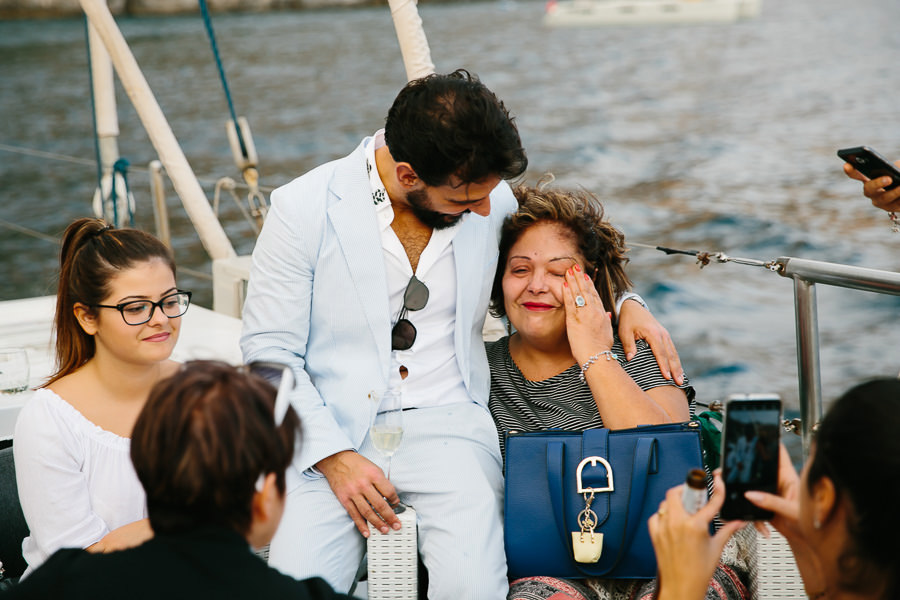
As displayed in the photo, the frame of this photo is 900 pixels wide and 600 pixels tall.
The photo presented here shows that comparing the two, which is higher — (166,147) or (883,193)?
→ (166,147)

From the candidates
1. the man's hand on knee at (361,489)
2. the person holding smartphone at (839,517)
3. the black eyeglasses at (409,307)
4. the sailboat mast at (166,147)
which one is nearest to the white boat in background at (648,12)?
the sailboat mast at (166,147)

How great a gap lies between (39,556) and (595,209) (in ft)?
5.81

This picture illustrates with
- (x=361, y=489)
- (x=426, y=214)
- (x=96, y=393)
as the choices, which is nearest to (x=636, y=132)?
(x=426, y=214)

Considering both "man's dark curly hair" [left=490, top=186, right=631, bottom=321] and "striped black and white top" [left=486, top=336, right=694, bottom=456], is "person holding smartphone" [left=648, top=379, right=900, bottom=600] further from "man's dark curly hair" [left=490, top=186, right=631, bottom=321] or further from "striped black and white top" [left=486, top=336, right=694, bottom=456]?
"man's dark curly hair" [left=490, top=186, right=631, bottom=321]

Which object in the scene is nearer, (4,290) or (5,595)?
(5,595)

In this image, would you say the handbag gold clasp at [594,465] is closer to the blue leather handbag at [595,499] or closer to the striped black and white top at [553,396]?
the blue leather handbag at [595,499]

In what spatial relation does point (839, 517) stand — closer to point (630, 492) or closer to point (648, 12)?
point (630, 492)

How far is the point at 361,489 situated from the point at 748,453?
105 cm

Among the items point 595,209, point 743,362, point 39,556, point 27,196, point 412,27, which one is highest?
point 27,196

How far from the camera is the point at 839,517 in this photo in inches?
55.5

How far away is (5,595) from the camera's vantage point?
4.39 feet

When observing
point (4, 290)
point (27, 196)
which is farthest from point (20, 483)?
point (27, 196)

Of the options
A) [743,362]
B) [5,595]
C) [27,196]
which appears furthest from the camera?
[27,196]

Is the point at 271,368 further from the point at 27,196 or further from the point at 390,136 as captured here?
the point at 27,196
